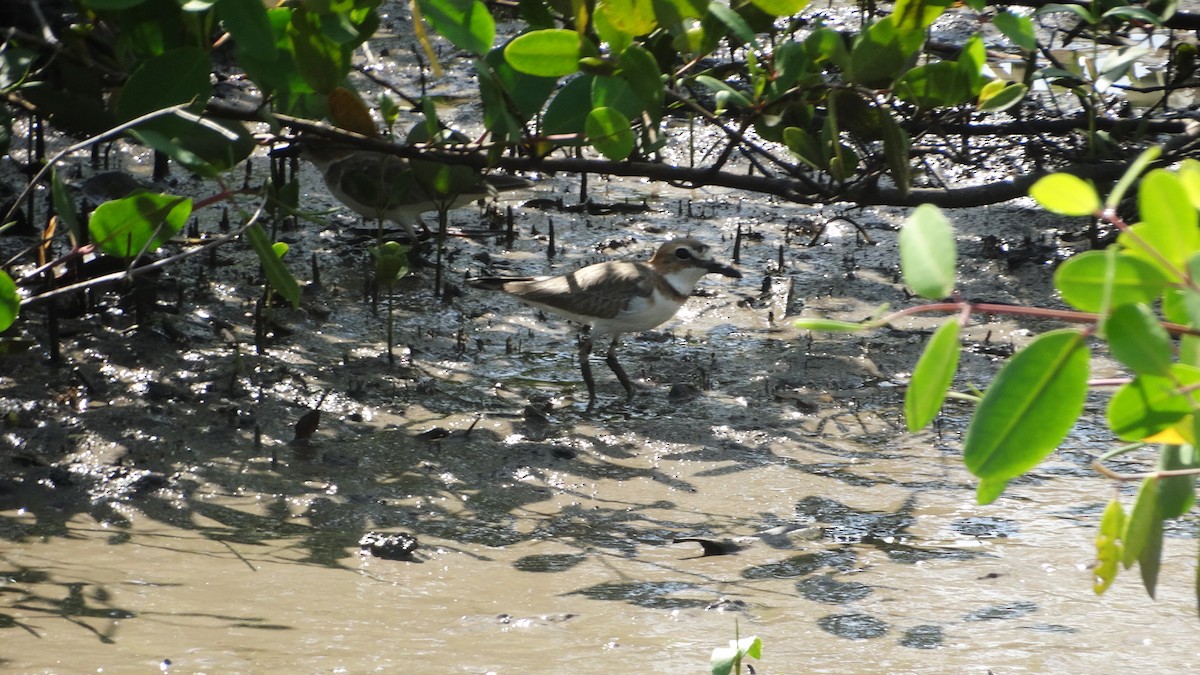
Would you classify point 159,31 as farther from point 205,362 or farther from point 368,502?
point 205,362

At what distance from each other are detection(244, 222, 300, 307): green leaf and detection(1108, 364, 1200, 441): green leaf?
2068 millimetres

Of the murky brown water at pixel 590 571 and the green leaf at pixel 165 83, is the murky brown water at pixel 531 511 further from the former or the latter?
the green leaf at pixel 165 83

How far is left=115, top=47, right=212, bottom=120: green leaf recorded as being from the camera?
3.36 meters

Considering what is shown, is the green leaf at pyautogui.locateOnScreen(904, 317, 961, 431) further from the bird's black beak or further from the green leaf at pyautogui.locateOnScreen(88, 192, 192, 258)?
the bird's black beak

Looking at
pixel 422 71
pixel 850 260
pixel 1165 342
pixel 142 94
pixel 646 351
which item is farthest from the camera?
pixel 422 71

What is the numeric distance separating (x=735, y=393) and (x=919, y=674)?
2651 millimetres

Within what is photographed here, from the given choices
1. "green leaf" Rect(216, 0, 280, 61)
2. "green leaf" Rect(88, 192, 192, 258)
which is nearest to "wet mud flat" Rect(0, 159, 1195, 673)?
"green leaf" Rect(88, 192, 192, 258)

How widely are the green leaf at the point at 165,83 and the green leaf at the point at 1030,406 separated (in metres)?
2.55

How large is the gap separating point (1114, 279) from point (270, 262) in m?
2.23

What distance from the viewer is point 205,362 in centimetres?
586

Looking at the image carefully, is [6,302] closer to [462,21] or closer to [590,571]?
[462,21]

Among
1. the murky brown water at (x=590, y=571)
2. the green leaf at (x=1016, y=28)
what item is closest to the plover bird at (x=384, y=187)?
the murky brown water at (x=590, y=571)

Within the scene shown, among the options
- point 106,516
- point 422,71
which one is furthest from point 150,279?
point 422,71

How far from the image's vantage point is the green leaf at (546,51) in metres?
2.94
